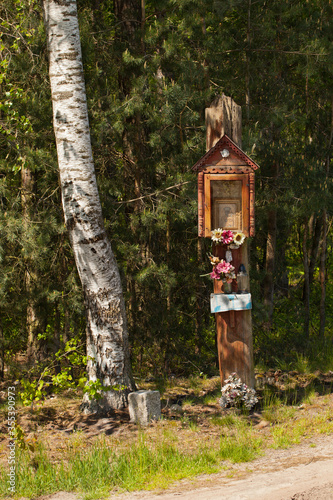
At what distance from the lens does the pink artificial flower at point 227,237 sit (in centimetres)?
559

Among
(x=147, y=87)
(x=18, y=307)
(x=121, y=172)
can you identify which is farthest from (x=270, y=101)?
(x=18, y=307)

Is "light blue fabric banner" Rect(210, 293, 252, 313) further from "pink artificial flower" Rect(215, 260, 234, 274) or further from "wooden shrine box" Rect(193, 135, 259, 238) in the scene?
"wooden shrine box" Rect(193, 135, 259, 238)

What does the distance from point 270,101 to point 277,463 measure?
5.05m

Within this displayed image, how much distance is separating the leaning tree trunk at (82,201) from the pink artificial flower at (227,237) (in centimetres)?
127

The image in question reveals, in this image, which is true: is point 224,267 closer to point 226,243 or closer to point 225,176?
point 226,243

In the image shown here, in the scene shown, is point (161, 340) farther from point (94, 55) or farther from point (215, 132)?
point (94, 55)

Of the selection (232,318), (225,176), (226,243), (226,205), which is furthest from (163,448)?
(225,176)

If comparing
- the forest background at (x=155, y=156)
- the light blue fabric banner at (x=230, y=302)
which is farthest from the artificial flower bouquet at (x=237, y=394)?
the forest background at (x=155, y=156)

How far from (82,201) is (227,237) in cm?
161

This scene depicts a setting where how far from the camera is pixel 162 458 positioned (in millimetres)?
4324

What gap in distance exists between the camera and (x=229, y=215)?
5.76 meters

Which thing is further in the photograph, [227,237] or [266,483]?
[227,237]

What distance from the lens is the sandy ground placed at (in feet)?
12.3

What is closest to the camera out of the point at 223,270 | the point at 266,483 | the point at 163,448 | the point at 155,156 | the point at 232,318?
the point at 266,483
